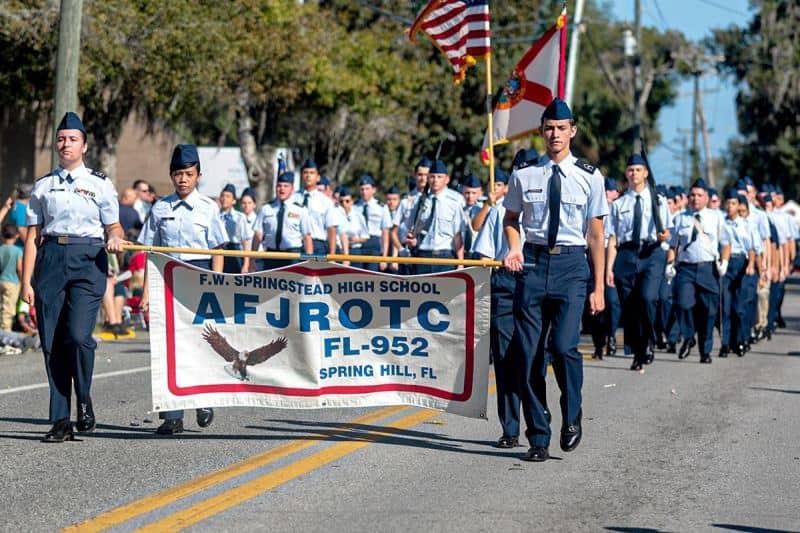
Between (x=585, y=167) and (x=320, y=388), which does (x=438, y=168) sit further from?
Answer: (x=585, y=167)

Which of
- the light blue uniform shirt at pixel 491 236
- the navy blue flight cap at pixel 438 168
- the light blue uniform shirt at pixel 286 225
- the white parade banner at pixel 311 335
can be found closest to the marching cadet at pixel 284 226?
the light blue uniform shirt at pixel 286 225

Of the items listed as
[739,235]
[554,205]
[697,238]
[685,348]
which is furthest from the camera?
[739,235]

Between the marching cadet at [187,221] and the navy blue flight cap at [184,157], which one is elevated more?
the navy blue flight cap at [184,157]

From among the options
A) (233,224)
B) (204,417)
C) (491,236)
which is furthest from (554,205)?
(233,224)

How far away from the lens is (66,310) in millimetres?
9820

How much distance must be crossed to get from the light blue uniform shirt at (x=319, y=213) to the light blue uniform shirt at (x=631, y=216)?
3.63m

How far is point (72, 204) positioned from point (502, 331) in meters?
2.98

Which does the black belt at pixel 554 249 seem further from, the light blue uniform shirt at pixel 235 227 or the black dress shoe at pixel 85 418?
the light blue uniform shirt at pixel 235 227

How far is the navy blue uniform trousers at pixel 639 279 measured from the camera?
16125mm

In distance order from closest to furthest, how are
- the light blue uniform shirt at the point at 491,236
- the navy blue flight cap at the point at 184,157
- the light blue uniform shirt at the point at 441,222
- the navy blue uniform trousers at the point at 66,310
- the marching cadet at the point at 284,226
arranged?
the navy blue uniform trousers at the point at 66,310
the navy blue flight cap at the point at 184,157
the light blue uniform shirt at the point at 491,236
the light blue uniform shirt at the point at 441,222
the marching cadet at the point at 284,226

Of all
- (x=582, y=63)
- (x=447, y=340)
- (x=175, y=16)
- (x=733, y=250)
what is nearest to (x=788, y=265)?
(x=733, y=250)

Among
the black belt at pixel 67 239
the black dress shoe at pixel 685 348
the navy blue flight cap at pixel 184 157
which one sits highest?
the navy blue flight cap at pixel 184 157

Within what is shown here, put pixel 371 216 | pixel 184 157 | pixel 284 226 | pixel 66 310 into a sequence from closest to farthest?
pixel 66 310 < pixel 184 157 < pixel 284 226 < pixel 371 216

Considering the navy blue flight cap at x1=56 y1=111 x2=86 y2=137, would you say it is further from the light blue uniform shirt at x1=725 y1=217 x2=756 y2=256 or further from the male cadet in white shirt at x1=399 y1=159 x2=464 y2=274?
the light blue uniform shirt at x1=725 y1=217 x2=756 y2=256
